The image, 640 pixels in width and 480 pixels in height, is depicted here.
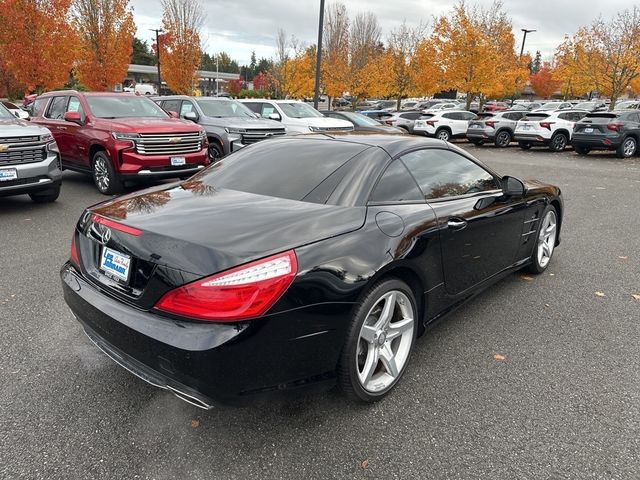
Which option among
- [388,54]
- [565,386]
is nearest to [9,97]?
[388,54]

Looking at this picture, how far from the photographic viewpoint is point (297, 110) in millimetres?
13844

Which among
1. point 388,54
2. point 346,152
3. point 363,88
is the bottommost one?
point 346,152

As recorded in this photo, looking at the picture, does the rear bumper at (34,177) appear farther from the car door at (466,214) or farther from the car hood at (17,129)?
the car door at (466,214)

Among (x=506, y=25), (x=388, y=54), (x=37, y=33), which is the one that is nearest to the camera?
(x=37, y=33)

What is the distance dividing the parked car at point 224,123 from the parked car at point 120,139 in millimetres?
1225

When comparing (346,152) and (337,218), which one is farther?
(346,152)

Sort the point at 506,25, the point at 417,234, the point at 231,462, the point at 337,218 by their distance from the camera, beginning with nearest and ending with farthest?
the point at 231,462, the point at 337,218, the point at 417,234, the point at 506,25

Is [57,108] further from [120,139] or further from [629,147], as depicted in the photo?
[629,147]

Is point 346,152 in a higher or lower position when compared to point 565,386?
higher

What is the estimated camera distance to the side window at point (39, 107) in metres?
9.77

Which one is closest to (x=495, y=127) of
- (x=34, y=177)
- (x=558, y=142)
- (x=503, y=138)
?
(x=503, y=138)

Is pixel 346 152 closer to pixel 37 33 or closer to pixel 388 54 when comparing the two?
pixel 37 33

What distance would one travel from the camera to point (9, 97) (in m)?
26.3

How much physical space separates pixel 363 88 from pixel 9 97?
20.6m
